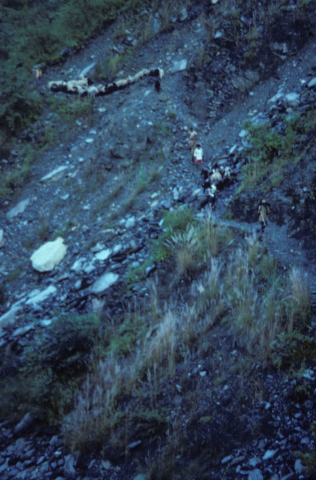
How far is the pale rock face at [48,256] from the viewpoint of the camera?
618 cm

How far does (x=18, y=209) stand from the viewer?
24.1 feet

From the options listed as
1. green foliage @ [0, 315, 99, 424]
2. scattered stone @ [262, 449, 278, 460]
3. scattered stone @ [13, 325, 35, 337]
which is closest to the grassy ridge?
scattered stone @ [13, 325, 35, 337]

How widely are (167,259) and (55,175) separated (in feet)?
12.5

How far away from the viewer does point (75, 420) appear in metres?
3.16

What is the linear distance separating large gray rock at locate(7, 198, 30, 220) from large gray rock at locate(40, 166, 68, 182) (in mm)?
643

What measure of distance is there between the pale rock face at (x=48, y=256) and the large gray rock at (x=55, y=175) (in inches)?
71.0

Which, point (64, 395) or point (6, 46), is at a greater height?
point (6, 46)

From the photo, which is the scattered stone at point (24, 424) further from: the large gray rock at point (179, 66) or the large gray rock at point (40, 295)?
the large gray rock at point (179, 66)

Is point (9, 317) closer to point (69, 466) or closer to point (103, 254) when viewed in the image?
point (103, 254)

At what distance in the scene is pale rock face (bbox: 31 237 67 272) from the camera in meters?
6.18

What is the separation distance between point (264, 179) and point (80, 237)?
3747 mm

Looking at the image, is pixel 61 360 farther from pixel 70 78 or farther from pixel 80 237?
pixel 70 78

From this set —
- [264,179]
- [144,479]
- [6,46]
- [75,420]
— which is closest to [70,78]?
[6,46]

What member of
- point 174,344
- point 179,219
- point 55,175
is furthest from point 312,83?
point 174,344
